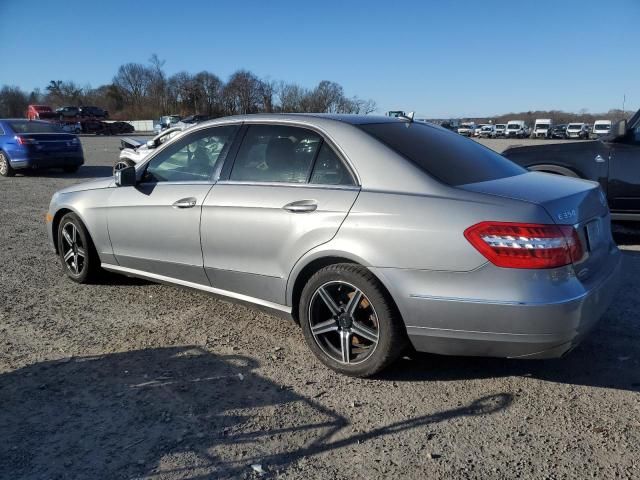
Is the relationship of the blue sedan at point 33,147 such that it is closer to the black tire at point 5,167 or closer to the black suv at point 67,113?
the black tire at point 5,167

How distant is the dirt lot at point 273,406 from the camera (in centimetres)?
259

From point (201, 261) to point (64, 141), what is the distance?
1256 centimetres

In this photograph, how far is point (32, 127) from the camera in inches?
583

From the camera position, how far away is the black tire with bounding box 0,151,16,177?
14.6 m

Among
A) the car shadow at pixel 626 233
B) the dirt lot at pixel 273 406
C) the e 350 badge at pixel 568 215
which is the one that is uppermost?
the e 350 badge at pixel 568 215

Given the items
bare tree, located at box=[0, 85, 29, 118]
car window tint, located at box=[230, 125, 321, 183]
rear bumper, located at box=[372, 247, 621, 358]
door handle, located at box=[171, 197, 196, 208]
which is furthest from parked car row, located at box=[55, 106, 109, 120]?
rear bumper, located at box=[372, 247, 621, 358]

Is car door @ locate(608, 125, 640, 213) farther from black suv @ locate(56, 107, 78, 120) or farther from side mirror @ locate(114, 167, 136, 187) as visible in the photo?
black suv @ locate(56, 107, 78, 120)

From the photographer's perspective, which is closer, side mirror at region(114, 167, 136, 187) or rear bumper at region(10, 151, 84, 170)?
side mirror at region(114, 167, 136, 187)

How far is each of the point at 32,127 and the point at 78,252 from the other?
11341mm

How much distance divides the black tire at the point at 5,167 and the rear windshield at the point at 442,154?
13.7 metres

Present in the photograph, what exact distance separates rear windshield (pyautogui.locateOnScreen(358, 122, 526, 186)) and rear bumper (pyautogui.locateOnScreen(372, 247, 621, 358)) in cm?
64

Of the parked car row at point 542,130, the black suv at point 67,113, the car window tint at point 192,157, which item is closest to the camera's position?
the car window tint at point 192,157

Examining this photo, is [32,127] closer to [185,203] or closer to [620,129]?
[185,203]

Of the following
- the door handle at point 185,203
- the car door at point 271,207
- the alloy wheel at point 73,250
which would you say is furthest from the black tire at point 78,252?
the car door at point 271,207
